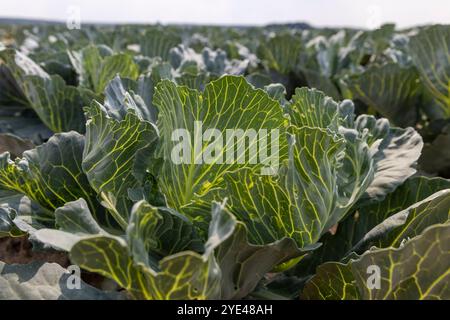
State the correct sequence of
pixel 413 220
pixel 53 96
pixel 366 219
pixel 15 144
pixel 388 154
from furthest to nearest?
1. pixel 53 96
2. pixel 15 144
3. pixel 388 154
4. pixel 366 219
5. pixel 413 220

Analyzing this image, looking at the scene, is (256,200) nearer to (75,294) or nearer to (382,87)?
(75,294)

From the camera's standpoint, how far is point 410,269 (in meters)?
1.06

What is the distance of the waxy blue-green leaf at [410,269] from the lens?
103cm

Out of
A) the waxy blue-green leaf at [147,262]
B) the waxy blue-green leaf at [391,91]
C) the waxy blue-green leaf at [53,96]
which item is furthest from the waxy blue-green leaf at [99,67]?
the waxy blue-green leaf at [147,262]

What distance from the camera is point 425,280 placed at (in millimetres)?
1068

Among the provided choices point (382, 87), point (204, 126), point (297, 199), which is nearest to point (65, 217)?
point (204, 126)

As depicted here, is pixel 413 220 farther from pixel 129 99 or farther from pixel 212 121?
pixel 129 99

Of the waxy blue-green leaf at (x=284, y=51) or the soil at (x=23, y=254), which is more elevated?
the waxy blue-green leaf at (x=284, y=51)

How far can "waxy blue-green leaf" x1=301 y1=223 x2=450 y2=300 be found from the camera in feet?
3.38

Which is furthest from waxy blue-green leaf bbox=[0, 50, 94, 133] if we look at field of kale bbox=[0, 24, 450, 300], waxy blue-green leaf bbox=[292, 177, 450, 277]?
waxy blue-green leaf bbox=[292, 177, 450, 277]

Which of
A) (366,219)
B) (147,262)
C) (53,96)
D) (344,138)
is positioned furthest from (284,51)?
(147,262)

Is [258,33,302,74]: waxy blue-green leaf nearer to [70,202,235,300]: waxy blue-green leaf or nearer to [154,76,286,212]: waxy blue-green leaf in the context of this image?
[154,76,286,212]: waxy blue-green leaf

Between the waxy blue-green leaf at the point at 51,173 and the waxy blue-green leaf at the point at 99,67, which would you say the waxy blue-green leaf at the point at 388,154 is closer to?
the waxy blue-green leaf at the point at 51,173

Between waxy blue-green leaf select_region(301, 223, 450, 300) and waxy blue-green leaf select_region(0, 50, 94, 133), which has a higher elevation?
waxy blue-green leaf select_region(0, 50, 94, 133)
